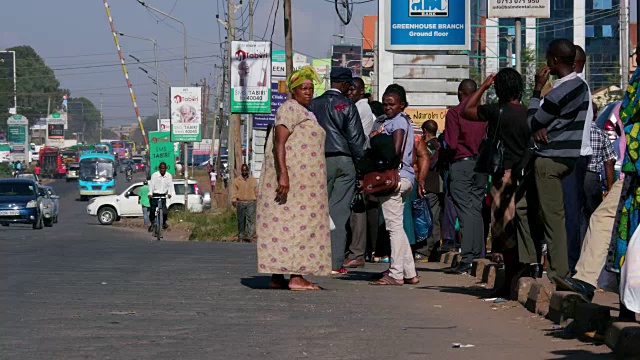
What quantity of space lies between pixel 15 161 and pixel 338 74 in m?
119

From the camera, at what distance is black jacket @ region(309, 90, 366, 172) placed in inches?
455

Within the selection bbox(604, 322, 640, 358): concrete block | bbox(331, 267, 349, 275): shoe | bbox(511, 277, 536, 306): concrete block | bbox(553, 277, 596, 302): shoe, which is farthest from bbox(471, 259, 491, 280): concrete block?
bbox(604, 322, 640, 358): concrete block

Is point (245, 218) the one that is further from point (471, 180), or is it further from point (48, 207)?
point (471, 180)

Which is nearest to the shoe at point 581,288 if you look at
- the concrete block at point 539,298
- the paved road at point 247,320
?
the paved road at point 247,320

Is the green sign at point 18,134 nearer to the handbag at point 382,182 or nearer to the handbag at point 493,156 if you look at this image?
the handbag at point 382,182

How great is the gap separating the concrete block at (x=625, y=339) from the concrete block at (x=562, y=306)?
3.22 ft

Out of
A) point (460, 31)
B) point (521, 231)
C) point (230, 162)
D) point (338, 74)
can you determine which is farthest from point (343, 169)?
point (230, 162)

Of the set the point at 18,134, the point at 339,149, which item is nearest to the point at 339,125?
the point at 339,149

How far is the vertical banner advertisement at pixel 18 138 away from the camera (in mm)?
131125

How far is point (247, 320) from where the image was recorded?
26.7 ft

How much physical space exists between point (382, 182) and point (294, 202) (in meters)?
0.89

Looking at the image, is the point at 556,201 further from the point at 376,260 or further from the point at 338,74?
the point at 376,260

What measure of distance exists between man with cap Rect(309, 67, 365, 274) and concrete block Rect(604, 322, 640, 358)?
17.6 feet

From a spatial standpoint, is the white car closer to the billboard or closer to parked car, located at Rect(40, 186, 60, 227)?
parked car, located at Rect(40, 186, 60, 227)
